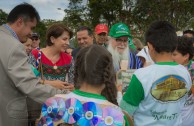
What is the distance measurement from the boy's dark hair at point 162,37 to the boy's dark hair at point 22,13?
1.11m

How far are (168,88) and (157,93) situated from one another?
0.32 ft

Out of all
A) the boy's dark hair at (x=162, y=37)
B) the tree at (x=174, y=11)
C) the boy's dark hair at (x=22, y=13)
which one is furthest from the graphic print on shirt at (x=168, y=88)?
the tree at (x=174, y=11)

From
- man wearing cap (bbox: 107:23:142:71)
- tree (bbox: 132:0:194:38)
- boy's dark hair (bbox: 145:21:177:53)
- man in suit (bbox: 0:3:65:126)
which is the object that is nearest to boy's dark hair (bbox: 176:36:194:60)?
man wearing cap (bbox: 107:23:142:71)

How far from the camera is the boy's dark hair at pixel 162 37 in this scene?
96.0 inches

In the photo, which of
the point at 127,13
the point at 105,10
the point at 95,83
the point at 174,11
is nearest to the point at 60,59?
the point at 95,83

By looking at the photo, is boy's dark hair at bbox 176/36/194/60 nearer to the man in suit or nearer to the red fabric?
the red fabric

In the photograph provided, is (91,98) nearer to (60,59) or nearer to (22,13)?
(22,13)

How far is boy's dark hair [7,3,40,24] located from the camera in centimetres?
278

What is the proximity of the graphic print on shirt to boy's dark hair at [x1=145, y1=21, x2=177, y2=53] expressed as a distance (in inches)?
9.7

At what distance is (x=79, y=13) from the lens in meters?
42.5

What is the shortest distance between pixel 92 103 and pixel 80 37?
3351 mm

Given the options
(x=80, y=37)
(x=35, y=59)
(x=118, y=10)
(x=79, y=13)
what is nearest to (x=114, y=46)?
(x=80, y=37)

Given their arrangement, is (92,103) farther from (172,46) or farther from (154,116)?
(172,46)

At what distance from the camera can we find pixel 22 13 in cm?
278
